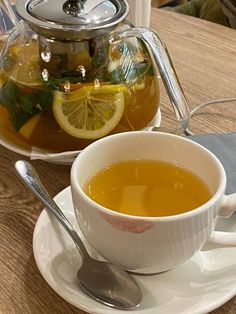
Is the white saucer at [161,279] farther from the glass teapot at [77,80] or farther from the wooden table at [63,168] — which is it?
the glass teapot at [77,80]

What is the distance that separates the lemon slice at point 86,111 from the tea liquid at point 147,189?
0.11 m

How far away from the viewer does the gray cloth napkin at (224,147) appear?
701 mm

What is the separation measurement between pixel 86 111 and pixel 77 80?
0.04m

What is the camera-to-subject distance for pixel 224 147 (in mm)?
744

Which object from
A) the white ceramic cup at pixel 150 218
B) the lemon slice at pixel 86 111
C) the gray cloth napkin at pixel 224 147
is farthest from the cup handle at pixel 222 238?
the lemon slice at pixel 86 111

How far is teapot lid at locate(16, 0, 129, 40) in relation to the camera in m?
0.70

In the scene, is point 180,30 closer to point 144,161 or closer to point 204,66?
Answer: point 204,66

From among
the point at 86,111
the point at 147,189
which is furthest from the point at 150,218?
the point at 86,111

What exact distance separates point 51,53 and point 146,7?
0.81 feet

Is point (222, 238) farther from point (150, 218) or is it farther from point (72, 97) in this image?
point (72, 97)

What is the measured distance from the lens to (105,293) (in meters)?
0.55

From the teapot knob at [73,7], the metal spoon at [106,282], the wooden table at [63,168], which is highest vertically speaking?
the teapot knob at [73,7]

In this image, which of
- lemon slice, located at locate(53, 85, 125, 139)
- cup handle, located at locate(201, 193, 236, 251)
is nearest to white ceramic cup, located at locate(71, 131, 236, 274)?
cup handle, located at locate(201, 193, 236, 251)

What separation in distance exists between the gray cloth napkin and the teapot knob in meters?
0.20
